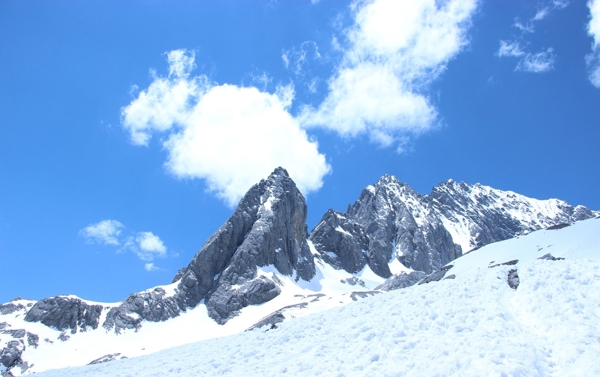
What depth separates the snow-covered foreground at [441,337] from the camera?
15.9 meters

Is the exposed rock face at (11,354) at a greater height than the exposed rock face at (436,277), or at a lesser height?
greater

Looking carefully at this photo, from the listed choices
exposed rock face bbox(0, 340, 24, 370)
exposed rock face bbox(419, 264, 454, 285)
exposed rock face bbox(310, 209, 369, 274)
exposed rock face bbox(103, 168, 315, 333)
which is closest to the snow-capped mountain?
exposed rock face bbox(0, 340, 24, 370)

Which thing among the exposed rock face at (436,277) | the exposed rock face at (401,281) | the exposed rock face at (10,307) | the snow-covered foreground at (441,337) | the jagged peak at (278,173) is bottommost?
the snow-covered foreground at (441,337)

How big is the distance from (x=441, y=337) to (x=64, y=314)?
114725 millimetres

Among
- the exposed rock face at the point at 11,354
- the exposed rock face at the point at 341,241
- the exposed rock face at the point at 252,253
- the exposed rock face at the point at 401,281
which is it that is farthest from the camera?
the exposed rock face at the point at 341,241

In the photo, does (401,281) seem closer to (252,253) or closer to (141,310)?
(252,253)

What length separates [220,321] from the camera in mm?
110062

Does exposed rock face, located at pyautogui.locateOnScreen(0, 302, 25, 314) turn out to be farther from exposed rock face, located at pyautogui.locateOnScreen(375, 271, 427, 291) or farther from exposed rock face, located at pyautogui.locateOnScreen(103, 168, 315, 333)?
exposed rock face, located at pyautogui.locateOnScreen(375, 271, 427, 291)

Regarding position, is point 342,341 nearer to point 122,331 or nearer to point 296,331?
point 296,331

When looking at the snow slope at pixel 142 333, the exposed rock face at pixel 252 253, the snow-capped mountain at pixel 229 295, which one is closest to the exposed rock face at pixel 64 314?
the snow-capped mountain at pixel 229 295

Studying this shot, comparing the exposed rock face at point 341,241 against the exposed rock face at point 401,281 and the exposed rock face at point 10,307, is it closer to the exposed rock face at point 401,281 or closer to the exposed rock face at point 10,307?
the exposed rock face at point 401,281

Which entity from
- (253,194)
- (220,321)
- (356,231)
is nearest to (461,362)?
(220,321)

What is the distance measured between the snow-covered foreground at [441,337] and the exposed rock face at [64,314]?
88744 mm

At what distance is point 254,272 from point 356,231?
2790 inches
